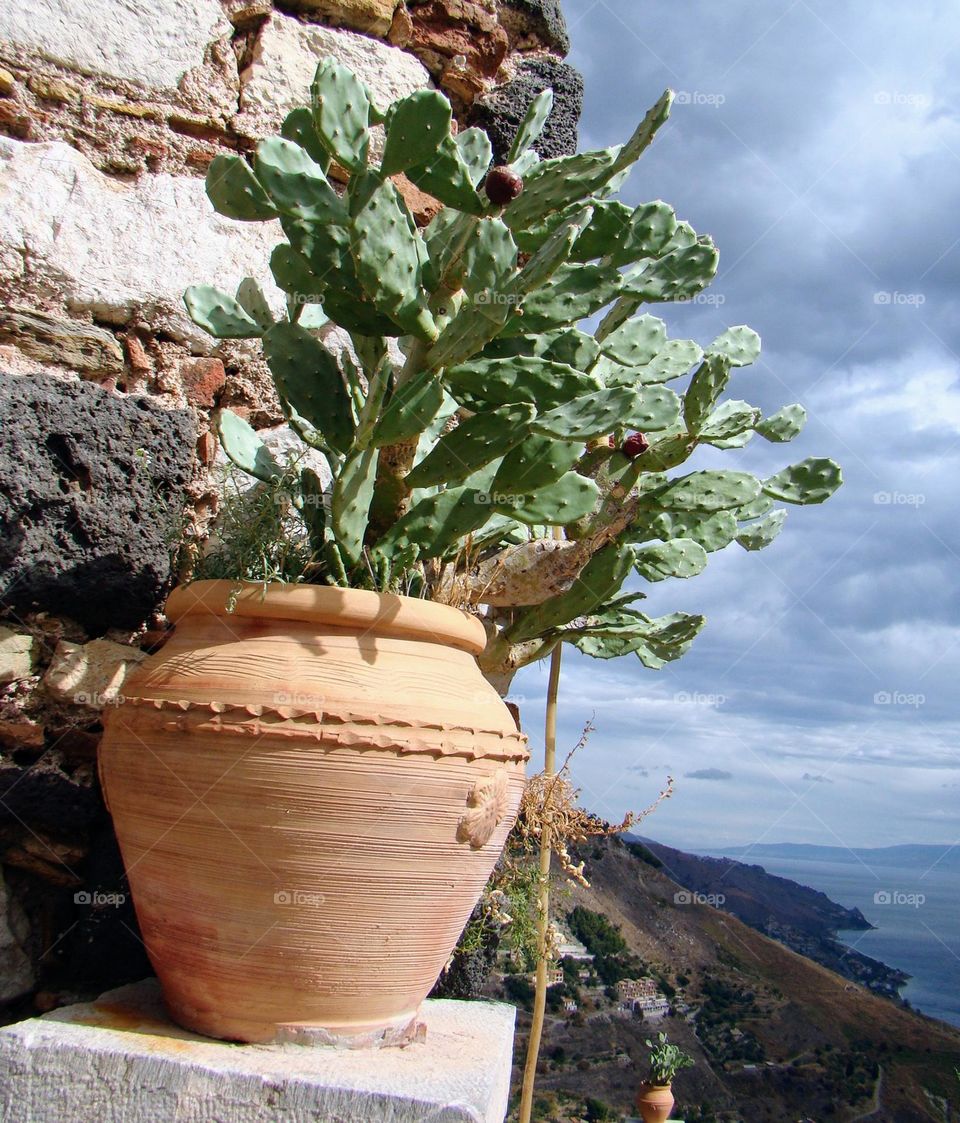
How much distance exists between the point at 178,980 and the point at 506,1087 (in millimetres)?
561

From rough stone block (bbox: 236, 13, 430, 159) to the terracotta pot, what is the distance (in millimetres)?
3084

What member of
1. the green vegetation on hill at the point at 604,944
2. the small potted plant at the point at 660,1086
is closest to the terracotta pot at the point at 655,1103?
the small potted plant at the point at 660,1086

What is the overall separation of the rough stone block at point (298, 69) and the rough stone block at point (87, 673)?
1121 mm

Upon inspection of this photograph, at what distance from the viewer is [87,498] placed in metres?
1.55

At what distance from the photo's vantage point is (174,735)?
1.29 metres

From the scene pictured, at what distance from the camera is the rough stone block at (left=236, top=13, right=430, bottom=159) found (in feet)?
6.55

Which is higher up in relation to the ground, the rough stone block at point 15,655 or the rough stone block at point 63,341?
the rough stone block at point 63,341

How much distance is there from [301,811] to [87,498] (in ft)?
2.20

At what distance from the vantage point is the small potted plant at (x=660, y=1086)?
3.23 meters

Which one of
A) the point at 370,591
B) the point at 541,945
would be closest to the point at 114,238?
the point at 370,591

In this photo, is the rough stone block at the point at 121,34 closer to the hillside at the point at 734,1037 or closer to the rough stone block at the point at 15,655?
the rough stone block at the point at 15,655

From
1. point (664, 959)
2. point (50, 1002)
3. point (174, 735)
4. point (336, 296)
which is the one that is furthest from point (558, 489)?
point (664, 959)

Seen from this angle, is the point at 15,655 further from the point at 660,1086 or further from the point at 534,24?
the point at 660,1086

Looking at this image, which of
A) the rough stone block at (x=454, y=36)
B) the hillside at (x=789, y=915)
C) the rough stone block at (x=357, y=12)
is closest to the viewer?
the rough stone block at (x=357, y=12)
